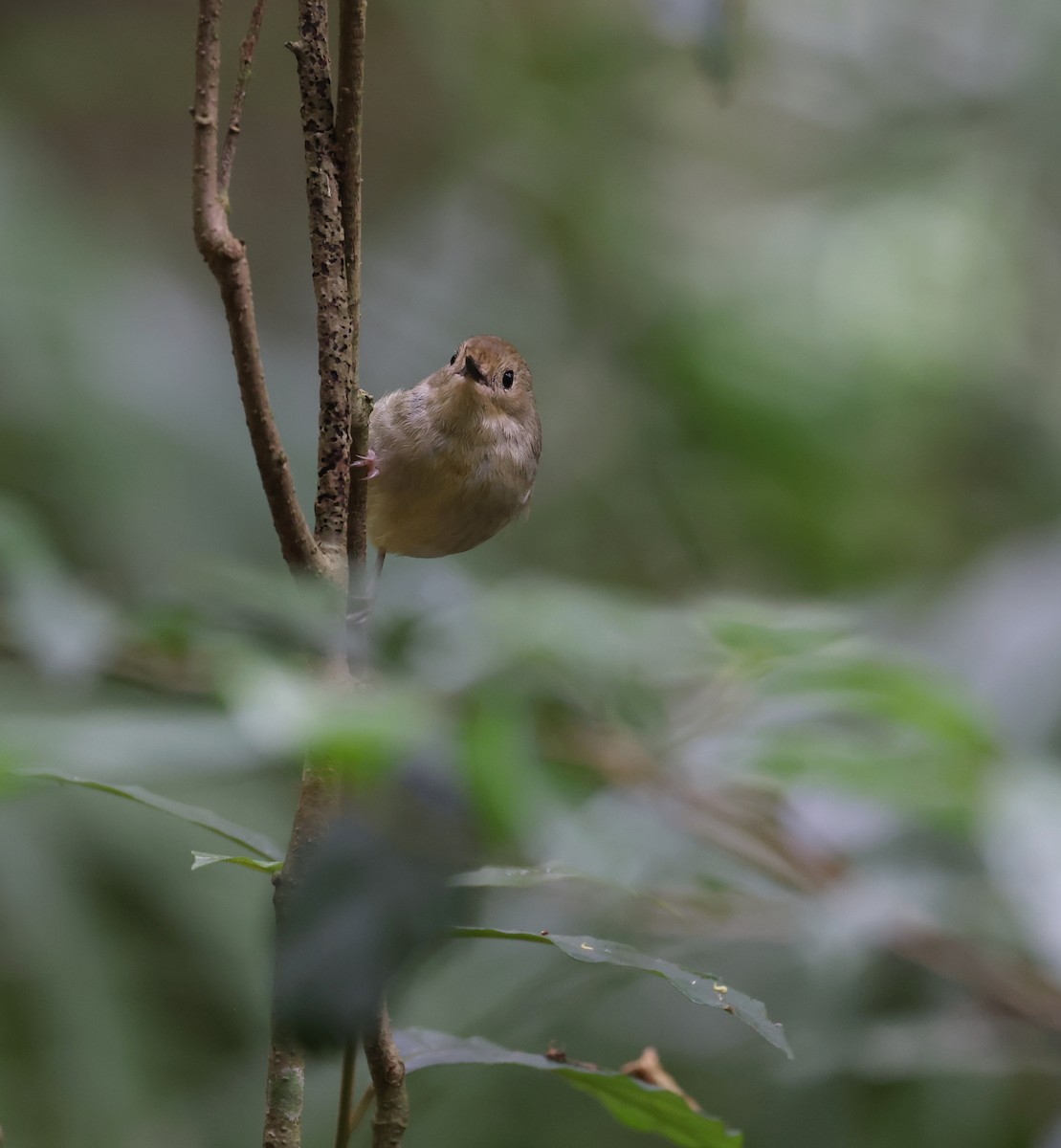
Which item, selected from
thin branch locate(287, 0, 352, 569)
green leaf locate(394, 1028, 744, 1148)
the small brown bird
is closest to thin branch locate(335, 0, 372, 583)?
thin branch locate(287, 0, 352, 569)

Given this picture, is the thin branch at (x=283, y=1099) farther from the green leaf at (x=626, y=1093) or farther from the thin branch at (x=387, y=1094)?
the green leaf at (x=626, y=1093)

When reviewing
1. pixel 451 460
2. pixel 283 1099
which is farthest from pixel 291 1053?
pixel 451 460

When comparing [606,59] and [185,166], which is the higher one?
[185,166]

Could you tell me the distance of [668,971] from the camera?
1186 millimetres

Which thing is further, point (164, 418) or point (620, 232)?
point (620, 232)

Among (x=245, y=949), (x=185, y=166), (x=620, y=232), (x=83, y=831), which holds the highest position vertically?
(x=185, y=166)

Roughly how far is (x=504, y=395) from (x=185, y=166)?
4333 mm

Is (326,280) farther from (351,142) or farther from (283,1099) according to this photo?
(283,1099)

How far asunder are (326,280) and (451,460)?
1.43 metres

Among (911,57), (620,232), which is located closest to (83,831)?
(620,232)

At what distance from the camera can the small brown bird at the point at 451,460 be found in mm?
2447

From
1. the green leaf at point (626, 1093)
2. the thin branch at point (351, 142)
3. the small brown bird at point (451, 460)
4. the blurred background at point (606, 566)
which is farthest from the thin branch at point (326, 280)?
the small brown bird at point (451, 460)

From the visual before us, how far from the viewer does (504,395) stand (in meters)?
2.69

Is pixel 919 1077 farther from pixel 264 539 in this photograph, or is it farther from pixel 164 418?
pixel 164 418
